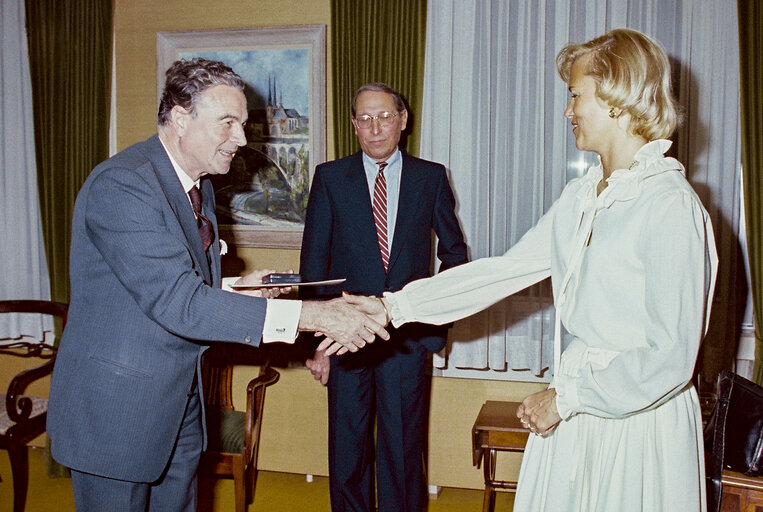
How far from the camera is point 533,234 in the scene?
221 cm

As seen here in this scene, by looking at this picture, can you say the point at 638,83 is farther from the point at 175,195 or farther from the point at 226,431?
the point at 226,431

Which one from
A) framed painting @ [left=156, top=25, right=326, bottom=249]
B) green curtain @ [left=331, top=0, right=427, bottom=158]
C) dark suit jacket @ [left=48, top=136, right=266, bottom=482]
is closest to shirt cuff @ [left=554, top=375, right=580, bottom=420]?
dark suit jacket @ [left=48, top=136, right=266, bottom=482]

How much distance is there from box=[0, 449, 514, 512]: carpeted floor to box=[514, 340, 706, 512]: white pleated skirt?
7.90 feet

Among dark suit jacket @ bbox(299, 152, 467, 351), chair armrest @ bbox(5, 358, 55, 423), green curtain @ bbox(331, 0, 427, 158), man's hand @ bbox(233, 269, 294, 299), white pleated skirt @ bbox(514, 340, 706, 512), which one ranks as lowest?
chair armrest @ bbox(5, 358, 55, 423)

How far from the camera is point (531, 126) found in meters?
3.91

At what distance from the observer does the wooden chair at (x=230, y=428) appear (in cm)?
360

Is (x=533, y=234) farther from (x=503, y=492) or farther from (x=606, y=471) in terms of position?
(x=503, y=492)

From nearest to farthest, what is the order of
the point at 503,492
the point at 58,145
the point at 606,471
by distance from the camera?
the point at 606,471, the point at 503,492, the point at 58,145

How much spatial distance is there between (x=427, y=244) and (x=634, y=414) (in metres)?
1.96

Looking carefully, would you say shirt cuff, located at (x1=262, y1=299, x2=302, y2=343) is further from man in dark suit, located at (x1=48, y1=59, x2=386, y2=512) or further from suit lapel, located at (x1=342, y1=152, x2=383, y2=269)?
suit lapel, located at (x1=342, y1=152, x2=383, y2=269)

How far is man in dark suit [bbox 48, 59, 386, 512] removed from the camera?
201cm

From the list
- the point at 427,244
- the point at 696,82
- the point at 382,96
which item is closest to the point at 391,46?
the point at 382,96

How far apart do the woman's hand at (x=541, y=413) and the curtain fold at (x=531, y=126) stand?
7.19 ft

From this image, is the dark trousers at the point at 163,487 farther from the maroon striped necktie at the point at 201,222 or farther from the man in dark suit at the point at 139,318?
the maroon striped necktie at the point at 201,222
